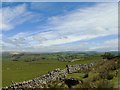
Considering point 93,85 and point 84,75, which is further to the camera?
point 84,75

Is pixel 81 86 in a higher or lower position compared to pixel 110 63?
lower

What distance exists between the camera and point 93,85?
9828mm

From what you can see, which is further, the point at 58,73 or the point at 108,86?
the point at 58,73

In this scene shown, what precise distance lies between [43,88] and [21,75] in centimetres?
266

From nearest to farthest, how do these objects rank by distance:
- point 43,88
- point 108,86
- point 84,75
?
1. point 108,86
2. point 43,88
3. point 84,75

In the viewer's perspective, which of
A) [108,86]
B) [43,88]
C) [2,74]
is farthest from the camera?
[2,74]

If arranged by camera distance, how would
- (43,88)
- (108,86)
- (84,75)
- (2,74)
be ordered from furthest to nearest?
1. (2,74)
2. (84,75)
3. (43,88)
4. (108,86)

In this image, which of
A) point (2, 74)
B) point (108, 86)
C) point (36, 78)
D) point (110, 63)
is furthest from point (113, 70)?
point (2, 74)

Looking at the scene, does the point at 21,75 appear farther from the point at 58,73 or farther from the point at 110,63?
the point at 110,63

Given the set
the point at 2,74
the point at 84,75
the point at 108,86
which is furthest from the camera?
the point at 2,74

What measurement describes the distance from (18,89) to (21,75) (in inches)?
72.6

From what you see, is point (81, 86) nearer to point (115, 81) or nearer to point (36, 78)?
point (115, 81)

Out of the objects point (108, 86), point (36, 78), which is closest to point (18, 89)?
point (36, 78)

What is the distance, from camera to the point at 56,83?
35.0ft
